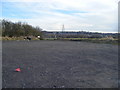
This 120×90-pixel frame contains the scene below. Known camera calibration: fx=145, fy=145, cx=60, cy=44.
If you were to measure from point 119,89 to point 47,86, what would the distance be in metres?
2.23

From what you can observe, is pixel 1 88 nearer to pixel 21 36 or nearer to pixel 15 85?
pixel 15 85

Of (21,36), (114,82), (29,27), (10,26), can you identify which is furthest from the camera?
(29,27)

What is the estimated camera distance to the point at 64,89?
4.41 meters

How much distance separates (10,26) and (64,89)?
1740 inches

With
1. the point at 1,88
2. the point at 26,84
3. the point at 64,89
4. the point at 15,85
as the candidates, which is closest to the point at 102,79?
the point at 64,89

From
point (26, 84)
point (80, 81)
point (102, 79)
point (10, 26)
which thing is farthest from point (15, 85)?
point (10, 26)

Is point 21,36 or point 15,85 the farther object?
point 21,36

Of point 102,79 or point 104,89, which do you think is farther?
point 102,79

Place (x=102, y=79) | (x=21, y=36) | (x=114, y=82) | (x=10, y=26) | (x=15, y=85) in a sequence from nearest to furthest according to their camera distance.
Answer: (x=15, y=85) → (x=114, y=82) → (x=102, y=79) → (x=10, y=26) → (x=21, y=36)

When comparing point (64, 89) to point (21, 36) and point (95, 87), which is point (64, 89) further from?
point (21, 36)

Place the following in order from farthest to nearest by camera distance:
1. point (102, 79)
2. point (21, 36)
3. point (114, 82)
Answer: point (21, 36)
point (102, 79)
point (114, 82)

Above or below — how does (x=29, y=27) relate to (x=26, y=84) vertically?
above

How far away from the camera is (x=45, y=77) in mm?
5566

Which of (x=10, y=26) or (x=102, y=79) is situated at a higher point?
(x=10, y=26)
